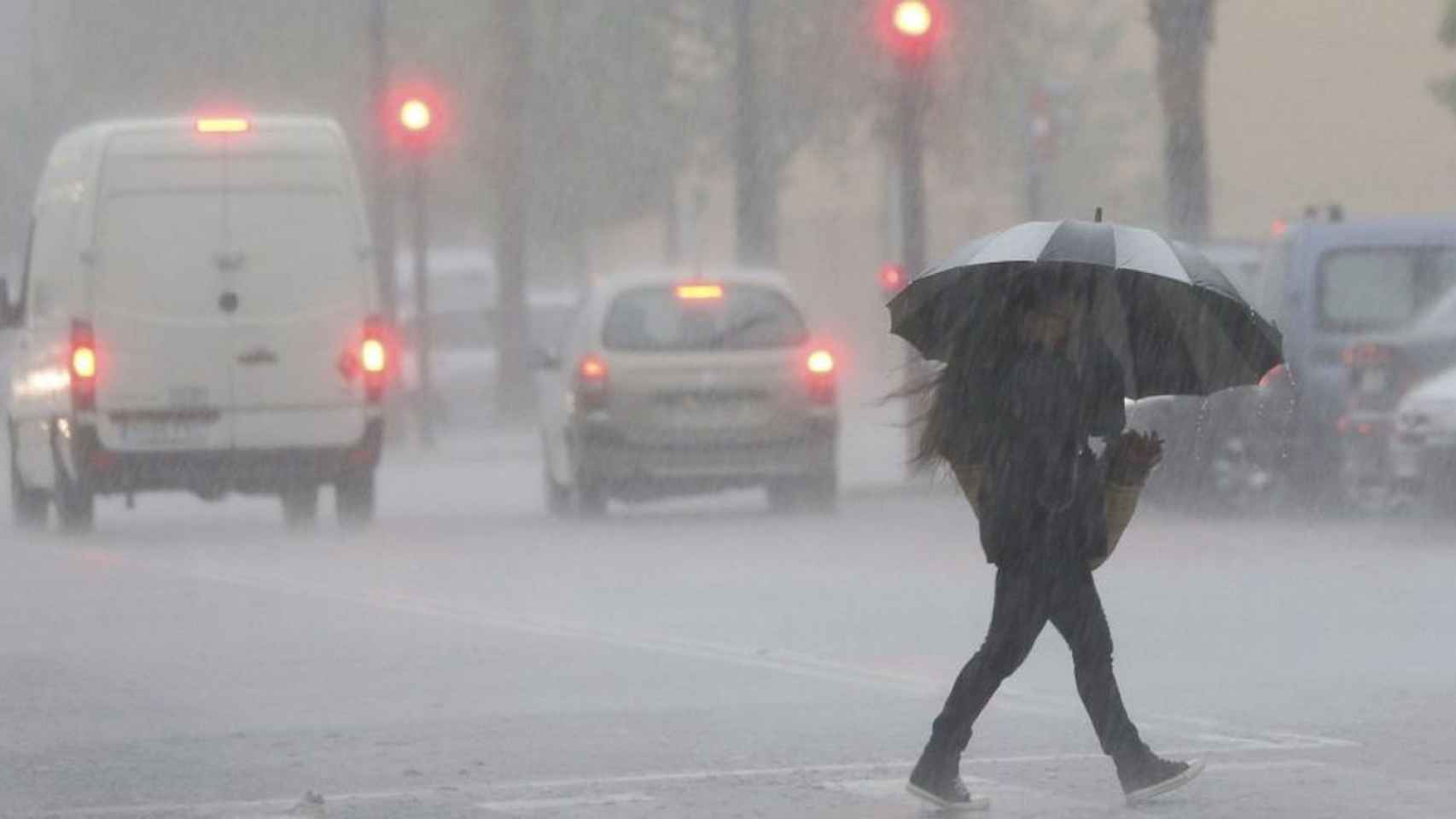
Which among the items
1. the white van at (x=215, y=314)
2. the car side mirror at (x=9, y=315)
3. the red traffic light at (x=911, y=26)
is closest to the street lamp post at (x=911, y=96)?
the red traffic light at (x=911, y=26)

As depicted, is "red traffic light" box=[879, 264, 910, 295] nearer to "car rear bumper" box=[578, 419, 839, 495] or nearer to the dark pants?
"car rear bumper" box=[578, 419, 839, 495]

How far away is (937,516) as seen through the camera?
78.4 ft

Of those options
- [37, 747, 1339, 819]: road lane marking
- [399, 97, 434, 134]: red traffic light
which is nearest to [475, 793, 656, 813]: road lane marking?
[37, 747, 1339, 819]: road lane marking

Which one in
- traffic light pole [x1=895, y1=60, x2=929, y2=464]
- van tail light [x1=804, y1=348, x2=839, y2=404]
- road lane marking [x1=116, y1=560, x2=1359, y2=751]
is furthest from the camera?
traffic light pole [x1=895, y1=60, x2=929, y2=464]

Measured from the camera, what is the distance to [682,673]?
540 inches

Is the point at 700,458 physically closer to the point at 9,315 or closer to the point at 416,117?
the point at 9,315

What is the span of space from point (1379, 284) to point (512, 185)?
28359 millimetres

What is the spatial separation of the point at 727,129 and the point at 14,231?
776 inches

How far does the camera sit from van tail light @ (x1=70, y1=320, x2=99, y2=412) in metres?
22.9

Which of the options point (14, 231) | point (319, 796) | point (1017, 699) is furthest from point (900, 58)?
point (14, 231)

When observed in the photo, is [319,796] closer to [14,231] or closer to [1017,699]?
[1017,699]

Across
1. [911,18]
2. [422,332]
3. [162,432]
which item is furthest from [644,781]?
[422,332]

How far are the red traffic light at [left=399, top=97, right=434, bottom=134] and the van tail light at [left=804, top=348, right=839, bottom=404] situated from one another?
1385 cm

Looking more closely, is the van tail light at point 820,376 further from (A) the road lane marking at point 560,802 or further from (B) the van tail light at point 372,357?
(A) the road lane marking at point 560,802
